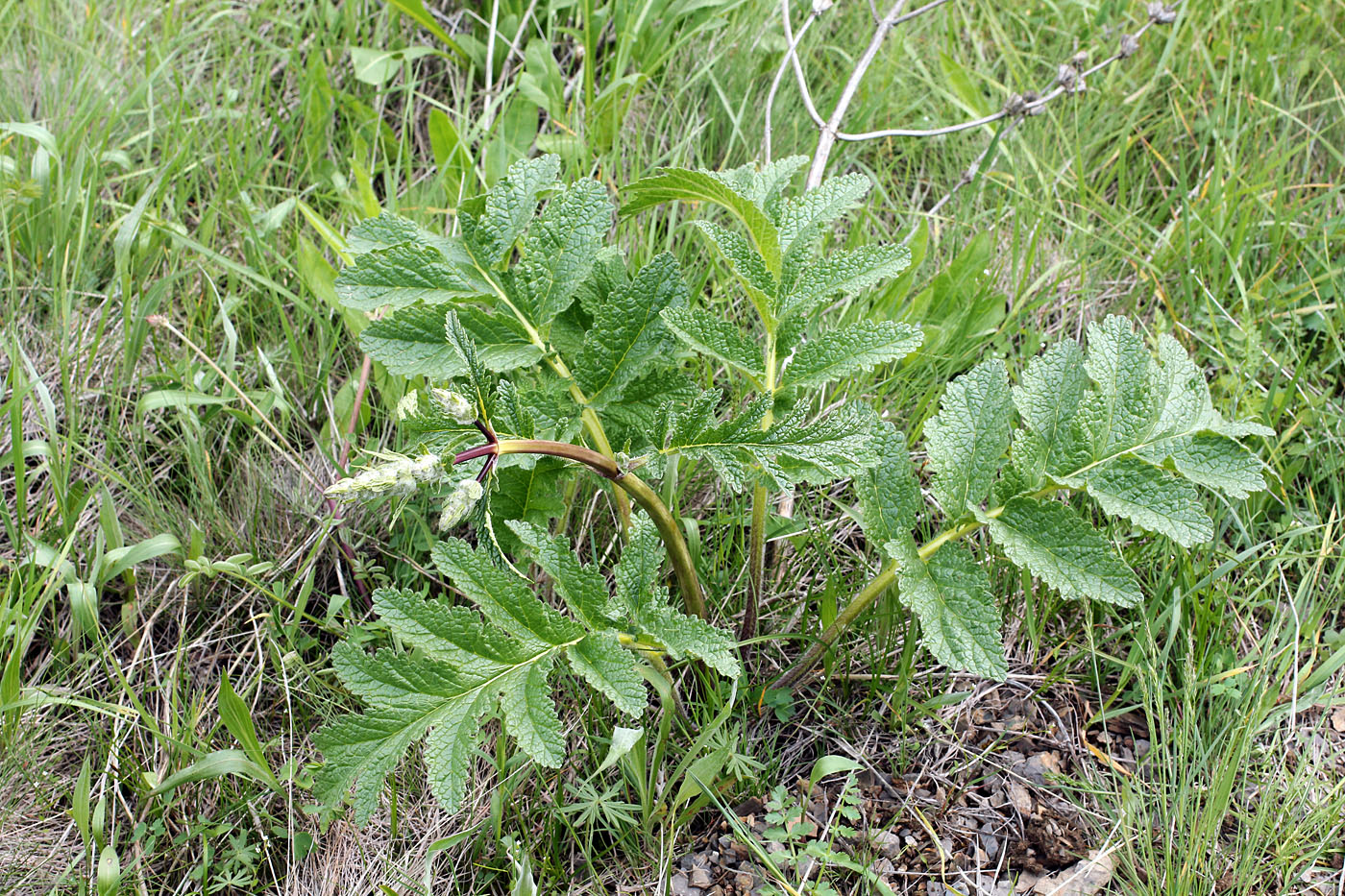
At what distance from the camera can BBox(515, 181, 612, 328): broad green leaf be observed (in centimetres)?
177

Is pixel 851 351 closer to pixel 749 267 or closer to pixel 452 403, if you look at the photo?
pixel 749 267

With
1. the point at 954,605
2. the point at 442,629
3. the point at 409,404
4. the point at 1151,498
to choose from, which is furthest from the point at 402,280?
the point at 1151,498

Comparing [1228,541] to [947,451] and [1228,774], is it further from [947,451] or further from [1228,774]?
[947,451]

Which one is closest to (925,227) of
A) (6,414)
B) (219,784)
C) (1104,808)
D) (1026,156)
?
(1026,156)

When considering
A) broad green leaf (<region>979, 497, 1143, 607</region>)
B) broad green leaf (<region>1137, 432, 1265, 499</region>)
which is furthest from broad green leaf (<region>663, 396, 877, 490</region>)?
broad green leaf (<region>1137, 432, 1265, 499</region>)

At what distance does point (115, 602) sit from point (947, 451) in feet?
5.63

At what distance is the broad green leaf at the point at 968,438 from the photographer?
171 cm

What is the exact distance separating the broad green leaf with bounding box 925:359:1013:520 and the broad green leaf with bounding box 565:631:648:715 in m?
0.61

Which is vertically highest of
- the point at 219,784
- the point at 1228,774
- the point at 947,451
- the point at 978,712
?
the point at 947,451

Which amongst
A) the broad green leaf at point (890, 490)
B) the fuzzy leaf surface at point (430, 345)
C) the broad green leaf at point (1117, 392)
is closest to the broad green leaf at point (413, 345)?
the fuzzy leaf surface at point (430, 345)

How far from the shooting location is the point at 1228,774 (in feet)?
5.53

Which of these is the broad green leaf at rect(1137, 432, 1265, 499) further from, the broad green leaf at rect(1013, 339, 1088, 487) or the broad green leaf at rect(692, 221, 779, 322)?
the broad green leaf at rect(692, 221, 779, 322)

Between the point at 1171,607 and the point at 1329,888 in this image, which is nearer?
the point at 1329,888

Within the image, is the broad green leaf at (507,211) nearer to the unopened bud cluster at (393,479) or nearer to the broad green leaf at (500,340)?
the broad green leaf at (500,340)
